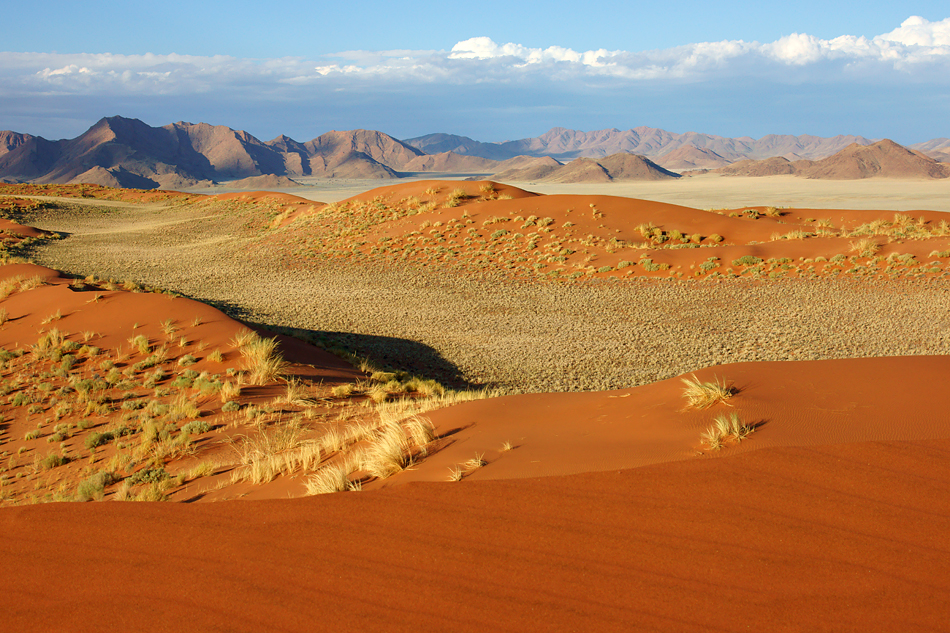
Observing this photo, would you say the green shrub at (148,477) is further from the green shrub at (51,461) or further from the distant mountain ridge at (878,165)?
the distant mountain ridge at (878,165)

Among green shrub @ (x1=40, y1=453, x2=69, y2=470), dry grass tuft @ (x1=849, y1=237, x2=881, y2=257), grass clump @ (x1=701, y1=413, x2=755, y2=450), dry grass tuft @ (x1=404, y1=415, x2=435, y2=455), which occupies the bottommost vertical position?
green shrub @ (x1=40, y1=453, x2=69, y2=470)

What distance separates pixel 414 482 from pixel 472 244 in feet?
72.6

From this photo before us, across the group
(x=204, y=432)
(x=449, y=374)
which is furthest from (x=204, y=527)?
(x=449, y=374)

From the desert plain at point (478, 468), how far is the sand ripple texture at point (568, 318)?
0.14 metres

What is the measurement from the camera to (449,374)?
39.7 feet

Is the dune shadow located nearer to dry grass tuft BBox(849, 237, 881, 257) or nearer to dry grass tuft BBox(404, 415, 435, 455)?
dry grass tuft BBox(404, 415, 435, 455)

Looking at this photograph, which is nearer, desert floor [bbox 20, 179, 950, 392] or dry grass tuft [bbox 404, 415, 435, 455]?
dry grass tuft [bbox 404, 415, 435, 455]

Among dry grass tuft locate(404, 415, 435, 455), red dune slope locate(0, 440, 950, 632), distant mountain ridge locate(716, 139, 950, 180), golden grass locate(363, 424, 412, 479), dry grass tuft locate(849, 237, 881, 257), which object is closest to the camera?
red dune slope locate(0, 440, 950, 632)

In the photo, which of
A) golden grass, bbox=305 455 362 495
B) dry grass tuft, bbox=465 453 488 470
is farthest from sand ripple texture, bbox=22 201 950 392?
golden grass, bbox=305 455 362 495

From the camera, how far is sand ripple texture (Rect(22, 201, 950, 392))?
39.4 feet

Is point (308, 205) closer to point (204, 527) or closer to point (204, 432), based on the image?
point (204, 432)

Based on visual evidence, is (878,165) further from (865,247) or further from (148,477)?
(148,477)

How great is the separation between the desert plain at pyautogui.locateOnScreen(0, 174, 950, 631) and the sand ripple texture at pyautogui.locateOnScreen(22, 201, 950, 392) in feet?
0.46

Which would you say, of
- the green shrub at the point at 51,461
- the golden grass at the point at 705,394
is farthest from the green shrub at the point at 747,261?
the green shrub at the point at 51,461
